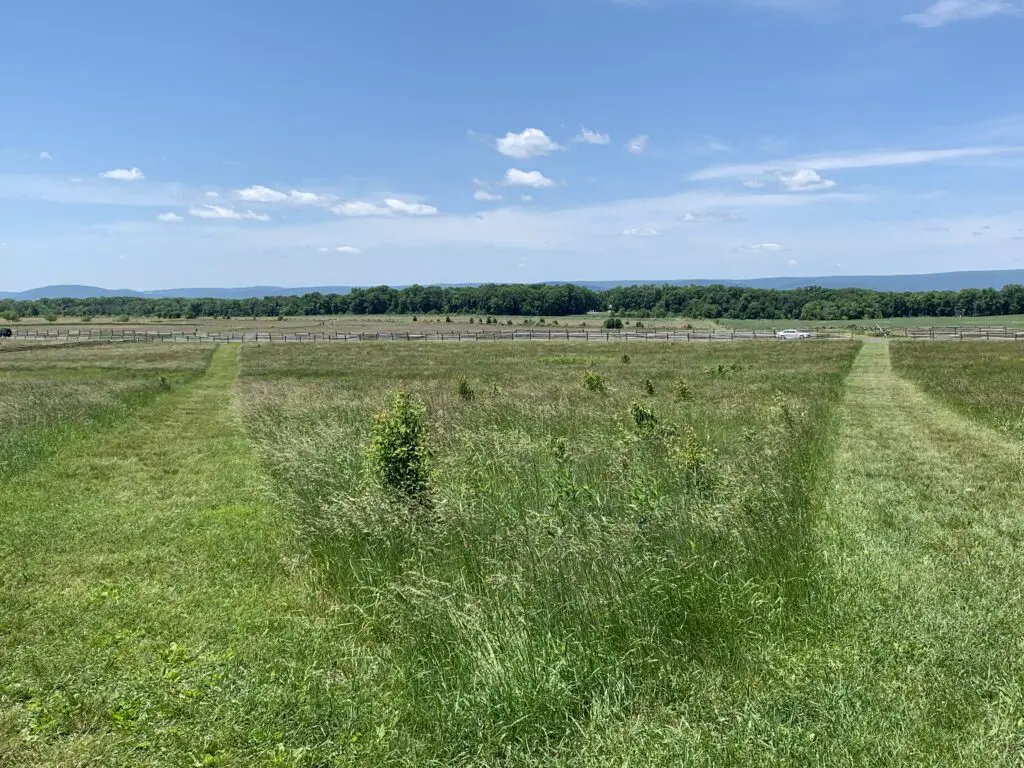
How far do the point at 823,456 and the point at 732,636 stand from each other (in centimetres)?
882

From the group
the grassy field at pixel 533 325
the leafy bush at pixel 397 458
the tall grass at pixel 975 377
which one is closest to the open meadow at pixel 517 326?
the grassy field at pixel 533 325

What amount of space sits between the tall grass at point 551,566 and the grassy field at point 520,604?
35 mm

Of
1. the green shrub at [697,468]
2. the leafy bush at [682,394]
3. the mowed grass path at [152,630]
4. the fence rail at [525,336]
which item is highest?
the green shrub at [697,468]

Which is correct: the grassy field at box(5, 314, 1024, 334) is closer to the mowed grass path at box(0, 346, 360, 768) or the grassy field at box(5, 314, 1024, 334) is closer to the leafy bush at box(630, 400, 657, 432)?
the leafy bush at box(630, 400, 657, 432)

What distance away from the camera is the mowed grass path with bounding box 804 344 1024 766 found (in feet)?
15.6

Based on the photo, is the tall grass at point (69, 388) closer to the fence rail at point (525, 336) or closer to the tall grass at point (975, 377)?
the fence rail at point (525, 336)

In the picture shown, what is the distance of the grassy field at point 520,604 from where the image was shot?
4.98m

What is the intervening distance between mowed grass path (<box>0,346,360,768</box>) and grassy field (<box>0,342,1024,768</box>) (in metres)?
0.03

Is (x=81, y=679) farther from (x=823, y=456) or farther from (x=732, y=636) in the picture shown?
(x=823, y=456)

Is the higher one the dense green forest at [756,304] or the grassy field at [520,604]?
the dense green forest at [756,304]

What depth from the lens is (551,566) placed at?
7.13 metres

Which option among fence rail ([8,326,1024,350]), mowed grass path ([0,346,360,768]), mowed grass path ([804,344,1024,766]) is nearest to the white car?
fence rail ([8,326,1024,350])

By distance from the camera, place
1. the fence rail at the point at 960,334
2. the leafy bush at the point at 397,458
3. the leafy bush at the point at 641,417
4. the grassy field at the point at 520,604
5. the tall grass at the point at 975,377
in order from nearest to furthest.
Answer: the grassy field at the point at 520,604, the leafy bush at the point at 397,458, the leafy bush at the point at 641,417, the tall grass at the point at 975,377, the fence rail at the point at 960,334

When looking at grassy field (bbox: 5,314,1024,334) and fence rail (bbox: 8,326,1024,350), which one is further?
grassy field (bbox: 5,314,1024,334)
